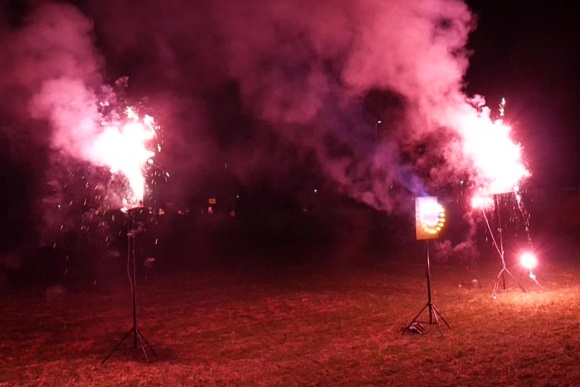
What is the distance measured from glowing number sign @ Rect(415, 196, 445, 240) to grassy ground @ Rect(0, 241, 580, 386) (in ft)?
5.73

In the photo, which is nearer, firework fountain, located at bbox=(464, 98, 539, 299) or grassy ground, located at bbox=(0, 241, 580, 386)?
grassy ground, located at bbox=(0, 241, 580, 386)

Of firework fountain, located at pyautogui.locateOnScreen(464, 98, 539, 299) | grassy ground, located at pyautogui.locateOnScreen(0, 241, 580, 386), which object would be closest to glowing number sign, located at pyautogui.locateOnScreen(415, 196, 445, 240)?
grassy ground, located at pyautogui.locateOnScreen(0, 241, 580, 386)

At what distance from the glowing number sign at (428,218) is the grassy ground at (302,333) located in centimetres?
175

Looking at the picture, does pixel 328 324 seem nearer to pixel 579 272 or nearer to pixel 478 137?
pixel 478 137

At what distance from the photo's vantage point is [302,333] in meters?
10.1

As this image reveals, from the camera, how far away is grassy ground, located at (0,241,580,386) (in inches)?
291

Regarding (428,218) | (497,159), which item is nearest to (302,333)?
(428,218)

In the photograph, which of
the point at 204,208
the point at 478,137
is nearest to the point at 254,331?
the point at 478,137

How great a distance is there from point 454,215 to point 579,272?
19.1 m

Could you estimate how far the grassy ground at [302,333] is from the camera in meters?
7.38

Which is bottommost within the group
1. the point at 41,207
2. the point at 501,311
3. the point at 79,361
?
the point at 79,361

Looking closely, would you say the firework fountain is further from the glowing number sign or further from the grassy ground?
the glowing number sign

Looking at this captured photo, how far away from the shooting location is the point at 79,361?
8.77m

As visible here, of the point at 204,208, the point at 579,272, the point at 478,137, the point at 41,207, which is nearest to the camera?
the point at 478,137
